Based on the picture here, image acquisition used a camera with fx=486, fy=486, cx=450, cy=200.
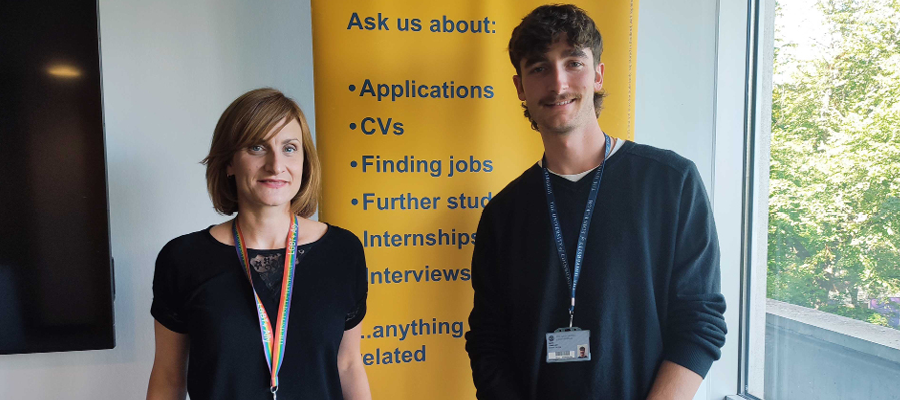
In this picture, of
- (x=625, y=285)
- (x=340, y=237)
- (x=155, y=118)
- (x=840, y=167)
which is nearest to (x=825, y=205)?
(x=840, y=167)

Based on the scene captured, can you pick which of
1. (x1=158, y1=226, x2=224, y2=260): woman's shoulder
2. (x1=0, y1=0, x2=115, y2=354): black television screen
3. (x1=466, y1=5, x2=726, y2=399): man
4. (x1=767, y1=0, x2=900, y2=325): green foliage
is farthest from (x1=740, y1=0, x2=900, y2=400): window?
(x1=0, y1=0, x2=115, y2=354): black television screen

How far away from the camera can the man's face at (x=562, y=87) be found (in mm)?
1474

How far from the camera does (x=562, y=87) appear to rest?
4.83 feet

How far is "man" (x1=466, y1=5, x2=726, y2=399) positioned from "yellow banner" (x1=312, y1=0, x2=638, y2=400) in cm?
45

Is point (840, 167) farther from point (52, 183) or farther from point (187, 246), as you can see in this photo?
point (52, 183)

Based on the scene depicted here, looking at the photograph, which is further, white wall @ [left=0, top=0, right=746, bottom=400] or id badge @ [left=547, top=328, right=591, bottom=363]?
white wall @ [left=0, top=0, right=746, bottom=400]

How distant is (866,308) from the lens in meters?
2.07

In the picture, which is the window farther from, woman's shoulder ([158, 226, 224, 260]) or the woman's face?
woman's shoulder ([158, 226, 224, 260])

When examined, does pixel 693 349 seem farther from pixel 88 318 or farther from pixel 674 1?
pixel 88 318

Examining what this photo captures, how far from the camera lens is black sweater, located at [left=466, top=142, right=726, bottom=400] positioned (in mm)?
1410

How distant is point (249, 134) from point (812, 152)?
2.46 meters

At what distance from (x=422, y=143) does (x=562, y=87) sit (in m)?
0.69

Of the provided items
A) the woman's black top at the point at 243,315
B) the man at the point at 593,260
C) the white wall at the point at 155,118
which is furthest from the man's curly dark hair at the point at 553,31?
the white wall at the point at 155,118

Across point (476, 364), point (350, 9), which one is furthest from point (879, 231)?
point (350, 9)
